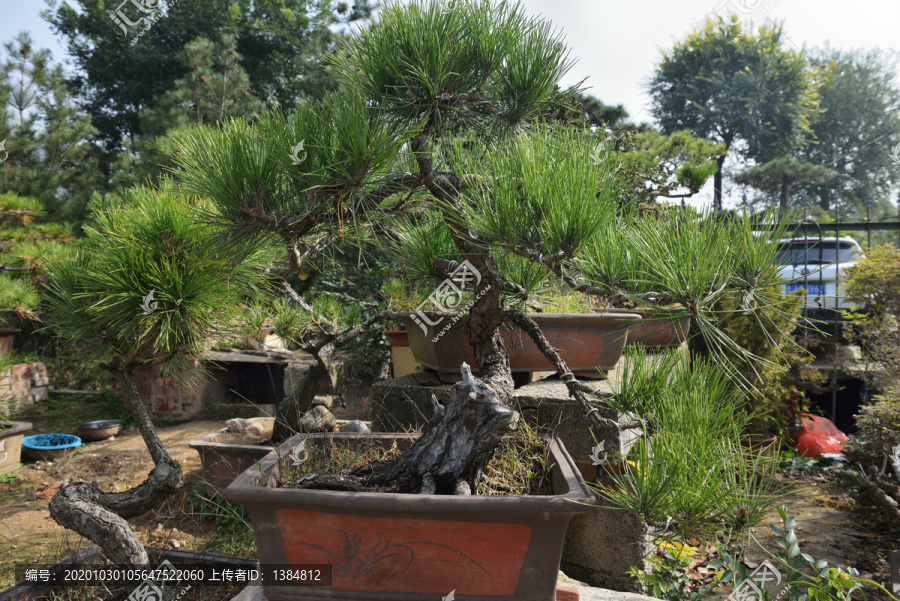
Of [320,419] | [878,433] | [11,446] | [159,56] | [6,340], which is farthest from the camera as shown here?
[159,56]

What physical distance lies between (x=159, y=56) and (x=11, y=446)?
701 centimetres

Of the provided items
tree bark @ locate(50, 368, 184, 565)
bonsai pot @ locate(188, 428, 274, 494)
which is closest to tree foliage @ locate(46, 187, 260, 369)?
tree bark @ locate(50, 368, 184, 565)

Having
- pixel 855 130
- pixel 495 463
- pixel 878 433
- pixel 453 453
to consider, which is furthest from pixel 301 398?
pixel 855 130

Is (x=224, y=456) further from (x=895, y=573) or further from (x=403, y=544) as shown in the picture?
(x=895, y=573)

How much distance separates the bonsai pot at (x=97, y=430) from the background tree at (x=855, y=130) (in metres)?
17.1

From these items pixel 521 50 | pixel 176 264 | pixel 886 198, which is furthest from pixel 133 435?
pixel 886 198

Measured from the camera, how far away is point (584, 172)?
0.91 metres

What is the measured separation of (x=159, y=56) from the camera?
809cm

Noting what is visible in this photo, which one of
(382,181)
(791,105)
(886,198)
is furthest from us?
(886,198)

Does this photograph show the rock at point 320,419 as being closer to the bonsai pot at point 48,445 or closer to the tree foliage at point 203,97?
the bonsai pot at point 48,445

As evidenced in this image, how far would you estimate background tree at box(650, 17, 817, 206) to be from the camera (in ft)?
41.7

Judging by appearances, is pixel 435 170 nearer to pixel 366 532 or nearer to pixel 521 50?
pixel 521 50

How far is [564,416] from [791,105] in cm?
1491

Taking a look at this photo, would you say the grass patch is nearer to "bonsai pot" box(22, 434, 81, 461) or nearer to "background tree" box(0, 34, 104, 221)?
"bonsai pot" box(22, 434, 81, 461)
